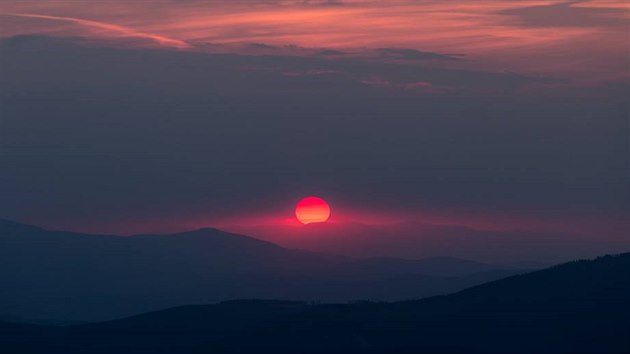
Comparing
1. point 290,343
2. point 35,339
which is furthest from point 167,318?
point 290,343

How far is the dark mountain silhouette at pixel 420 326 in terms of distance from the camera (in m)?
91.6

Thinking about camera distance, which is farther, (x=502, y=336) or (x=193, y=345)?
(x=193, y=345)

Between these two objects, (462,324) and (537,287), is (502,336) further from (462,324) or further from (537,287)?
(537,287)

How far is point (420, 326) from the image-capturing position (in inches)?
3878

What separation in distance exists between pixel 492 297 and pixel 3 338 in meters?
51.4

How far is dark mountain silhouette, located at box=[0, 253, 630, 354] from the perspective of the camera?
300 ft

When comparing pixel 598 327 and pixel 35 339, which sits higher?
pixel 35 339

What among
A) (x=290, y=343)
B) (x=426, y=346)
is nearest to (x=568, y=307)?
(x=426, y=346)

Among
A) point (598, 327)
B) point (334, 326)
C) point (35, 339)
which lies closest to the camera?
point (598, 327)

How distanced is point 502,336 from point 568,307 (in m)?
7.79

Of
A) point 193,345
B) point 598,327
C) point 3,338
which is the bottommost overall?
point 598,327

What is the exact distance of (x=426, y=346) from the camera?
91.2 metres

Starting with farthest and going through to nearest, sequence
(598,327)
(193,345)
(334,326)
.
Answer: (193,345)
(334,326)
(598,327)

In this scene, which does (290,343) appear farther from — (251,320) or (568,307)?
(568,307)
